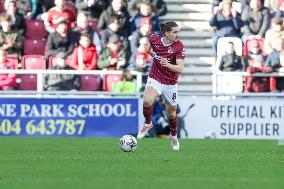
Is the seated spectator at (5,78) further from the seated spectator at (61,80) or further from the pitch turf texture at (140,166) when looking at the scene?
the pitch turf texture at (140,166)

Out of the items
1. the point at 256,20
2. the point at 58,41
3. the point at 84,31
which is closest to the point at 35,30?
the point at 58,41

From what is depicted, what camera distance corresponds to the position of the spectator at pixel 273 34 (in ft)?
76.0

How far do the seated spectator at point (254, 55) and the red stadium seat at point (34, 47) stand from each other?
4518mm

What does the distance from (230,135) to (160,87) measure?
19.4 ft

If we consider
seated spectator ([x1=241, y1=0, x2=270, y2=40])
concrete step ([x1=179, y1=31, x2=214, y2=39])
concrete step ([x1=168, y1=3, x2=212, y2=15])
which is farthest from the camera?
concrete step ([x1=168, y1=3, x2=212, y2=15])

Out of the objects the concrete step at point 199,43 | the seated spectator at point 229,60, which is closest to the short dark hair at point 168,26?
the seated spectator at point 229,60

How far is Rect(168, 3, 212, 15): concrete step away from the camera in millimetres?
A: 25109

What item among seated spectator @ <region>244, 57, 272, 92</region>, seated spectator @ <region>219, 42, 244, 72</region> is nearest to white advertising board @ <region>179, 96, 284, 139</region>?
seated spectator @ <region>244, 57, 272, 92</region>

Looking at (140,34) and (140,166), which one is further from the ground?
(140,34)

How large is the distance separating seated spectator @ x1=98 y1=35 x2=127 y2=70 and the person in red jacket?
18 cm

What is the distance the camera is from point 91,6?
2361 centimetres

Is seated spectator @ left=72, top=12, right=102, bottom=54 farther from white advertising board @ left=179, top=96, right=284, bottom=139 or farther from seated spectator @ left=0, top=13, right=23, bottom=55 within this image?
white advertising board @ left=179, top=96, right=284, bottom=139

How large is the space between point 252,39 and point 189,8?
2.55m

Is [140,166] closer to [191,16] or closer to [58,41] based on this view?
[58,41]
